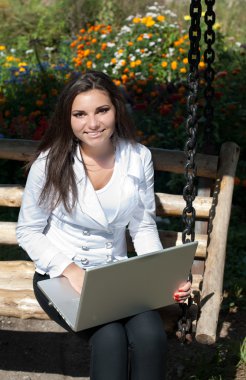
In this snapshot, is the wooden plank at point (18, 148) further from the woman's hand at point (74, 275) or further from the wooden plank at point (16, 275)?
the woman's hand at point (74, 275)

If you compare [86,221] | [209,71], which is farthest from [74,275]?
[209,71]

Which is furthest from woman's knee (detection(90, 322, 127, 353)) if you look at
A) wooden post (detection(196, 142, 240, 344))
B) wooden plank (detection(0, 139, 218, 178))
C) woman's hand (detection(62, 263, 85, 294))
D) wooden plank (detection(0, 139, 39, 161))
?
wooden plank (detection(0, 139, 39, 161))

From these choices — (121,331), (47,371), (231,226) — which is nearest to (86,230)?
(121,331)

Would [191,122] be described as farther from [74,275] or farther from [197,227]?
[197,227]

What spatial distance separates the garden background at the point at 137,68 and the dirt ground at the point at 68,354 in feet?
0.18

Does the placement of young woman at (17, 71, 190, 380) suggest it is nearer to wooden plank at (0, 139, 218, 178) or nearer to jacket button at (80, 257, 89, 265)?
jacket button at (80, 257, 89, 265)

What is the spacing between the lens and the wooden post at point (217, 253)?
3164 millimetres

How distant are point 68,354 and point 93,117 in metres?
1.56

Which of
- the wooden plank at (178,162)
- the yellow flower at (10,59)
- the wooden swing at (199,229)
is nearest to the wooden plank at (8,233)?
the wooden swing at (199,229)

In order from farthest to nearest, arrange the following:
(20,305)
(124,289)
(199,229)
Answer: (199,229), (20,305), (124,289)

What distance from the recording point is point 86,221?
327 cm

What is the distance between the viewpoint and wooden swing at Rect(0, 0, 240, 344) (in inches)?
131

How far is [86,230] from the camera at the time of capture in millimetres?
3322

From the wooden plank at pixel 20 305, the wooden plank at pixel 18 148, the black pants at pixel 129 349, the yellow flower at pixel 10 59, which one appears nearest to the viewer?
the black pants at pixel 129 349
